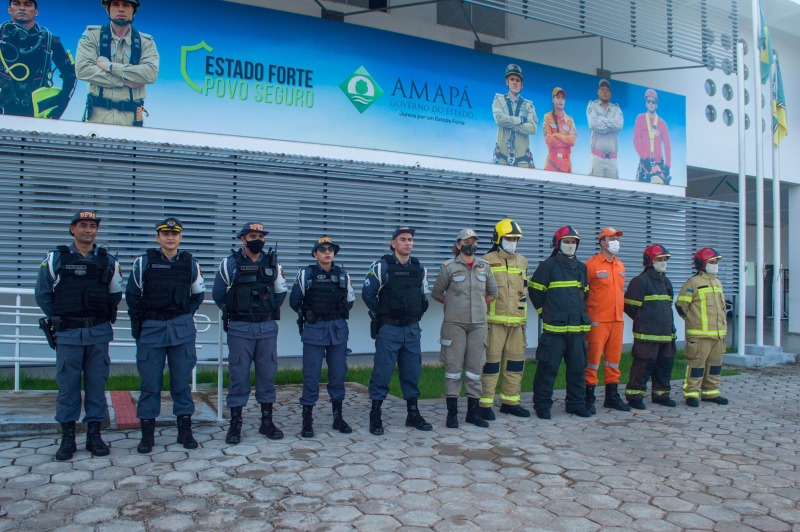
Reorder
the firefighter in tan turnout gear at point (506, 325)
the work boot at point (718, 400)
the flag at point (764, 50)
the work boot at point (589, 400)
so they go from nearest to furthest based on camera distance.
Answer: the firefighter in tan turnout gear at point (506, 325) → the work boot at point (589, 400) → the work boot at point (718, 400) → the flag at point (764, 50)

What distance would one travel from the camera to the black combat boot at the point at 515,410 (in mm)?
6734

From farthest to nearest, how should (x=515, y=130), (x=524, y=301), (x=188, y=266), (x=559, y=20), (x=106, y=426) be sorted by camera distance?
(x=515, y=130), (x=559, y=20), (x=524, y=301), (x=106, y=426), (x=188, y=266)

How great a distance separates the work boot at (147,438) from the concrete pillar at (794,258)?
1541cm

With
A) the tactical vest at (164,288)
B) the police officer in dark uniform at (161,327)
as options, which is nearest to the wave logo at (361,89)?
the police officer in dark uniform at (161,327)

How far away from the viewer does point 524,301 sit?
267 inches

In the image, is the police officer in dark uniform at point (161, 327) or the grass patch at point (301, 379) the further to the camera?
the grass patch at point (301, 379)

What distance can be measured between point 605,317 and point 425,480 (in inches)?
137

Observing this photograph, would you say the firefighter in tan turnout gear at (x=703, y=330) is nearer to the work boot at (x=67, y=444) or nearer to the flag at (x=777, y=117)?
the flag at (x=777, y=117)

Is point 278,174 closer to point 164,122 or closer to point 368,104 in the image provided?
point 164,122

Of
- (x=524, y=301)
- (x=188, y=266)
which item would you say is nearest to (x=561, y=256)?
(x=524, y=301)

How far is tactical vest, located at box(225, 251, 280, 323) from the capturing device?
559 cm

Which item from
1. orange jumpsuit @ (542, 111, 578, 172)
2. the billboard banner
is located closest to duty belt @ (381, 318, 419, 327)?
the billboard banner

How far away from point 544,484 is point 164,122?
23.4ft

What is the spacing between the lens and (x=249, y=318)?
5.63 meters
